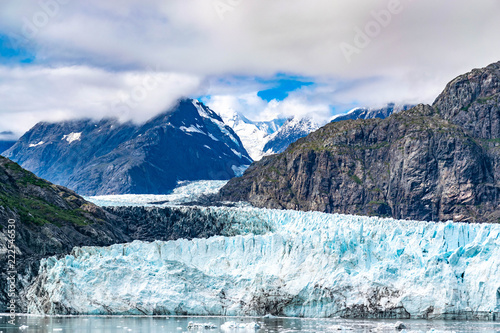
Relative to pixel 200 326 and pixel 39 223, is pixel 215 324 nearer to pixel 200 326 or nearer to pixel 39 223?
pixel 200 326

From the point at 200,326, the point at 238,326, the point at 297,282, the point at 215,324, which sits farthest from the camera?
the point at 297,282

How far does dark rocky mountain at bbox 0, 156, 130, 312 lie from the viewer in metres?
91.9

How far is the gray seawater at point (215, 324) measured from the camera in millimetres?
67250

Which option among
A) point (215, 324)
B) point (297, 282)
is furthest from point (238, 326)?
point (297, 282)

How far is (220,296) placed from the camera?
7919 cm

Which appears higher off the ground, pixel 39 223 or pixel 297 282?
pixel 39 223

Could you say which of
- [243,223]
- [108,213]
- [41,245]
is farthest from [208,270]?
[108,213]

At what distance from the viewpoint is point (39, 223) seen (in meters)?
111

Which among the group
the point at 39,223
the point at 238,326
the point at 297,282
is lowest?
the point at 238,326

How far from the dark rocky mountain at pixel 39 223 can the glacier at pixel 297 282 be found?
997 cm

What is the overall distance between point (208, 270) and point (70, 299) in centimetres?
1588

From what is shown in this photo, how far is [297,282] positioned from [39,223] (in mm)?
48084

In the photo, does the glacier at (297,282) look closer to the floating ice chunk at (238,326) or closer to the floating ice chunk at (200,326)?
the floating ice chunk at (238,326)

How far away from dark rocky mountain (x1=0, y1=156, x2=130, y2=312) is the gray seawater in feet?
47.4
